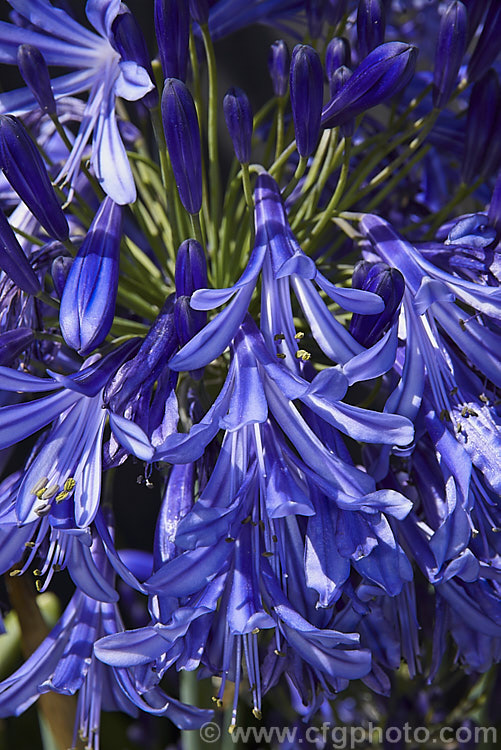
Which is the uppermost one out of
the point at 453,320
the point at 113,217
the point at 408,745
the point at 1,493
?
the point at 113,217

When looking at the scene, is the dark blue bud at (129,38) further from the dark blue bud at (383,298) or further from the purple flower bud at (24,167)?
the dark blue bud at (383,298)

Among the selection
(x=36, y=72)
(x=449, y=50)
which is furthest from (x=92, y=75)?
(x=449, y=50)

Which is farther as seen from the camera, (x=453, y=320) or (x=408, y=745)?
(x=408, y=745)

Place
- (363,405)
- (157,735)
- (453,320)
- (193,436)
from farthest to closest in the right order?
(157,735) < (363,405) < (453,320) < (193,436)

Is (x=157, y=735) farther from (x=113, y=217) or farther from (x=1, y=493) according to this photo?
(x=113, y=217)

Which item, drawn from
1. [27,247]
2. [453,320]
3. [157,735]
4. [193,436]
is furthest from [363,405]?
[157,735]

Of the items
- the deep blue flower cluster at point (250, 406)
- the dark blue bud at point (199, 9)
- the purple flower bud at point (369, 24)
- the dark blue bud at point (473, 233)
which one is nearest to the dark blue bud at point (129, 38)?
the deep blue flower cluster at point (250, 406)

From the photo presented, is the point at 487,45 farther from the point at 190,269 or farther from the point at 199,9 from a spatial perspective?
the point at 190,269

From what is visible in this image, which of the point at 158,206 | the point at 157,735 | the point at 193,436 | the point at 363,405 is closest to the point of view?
the point at 193,436
